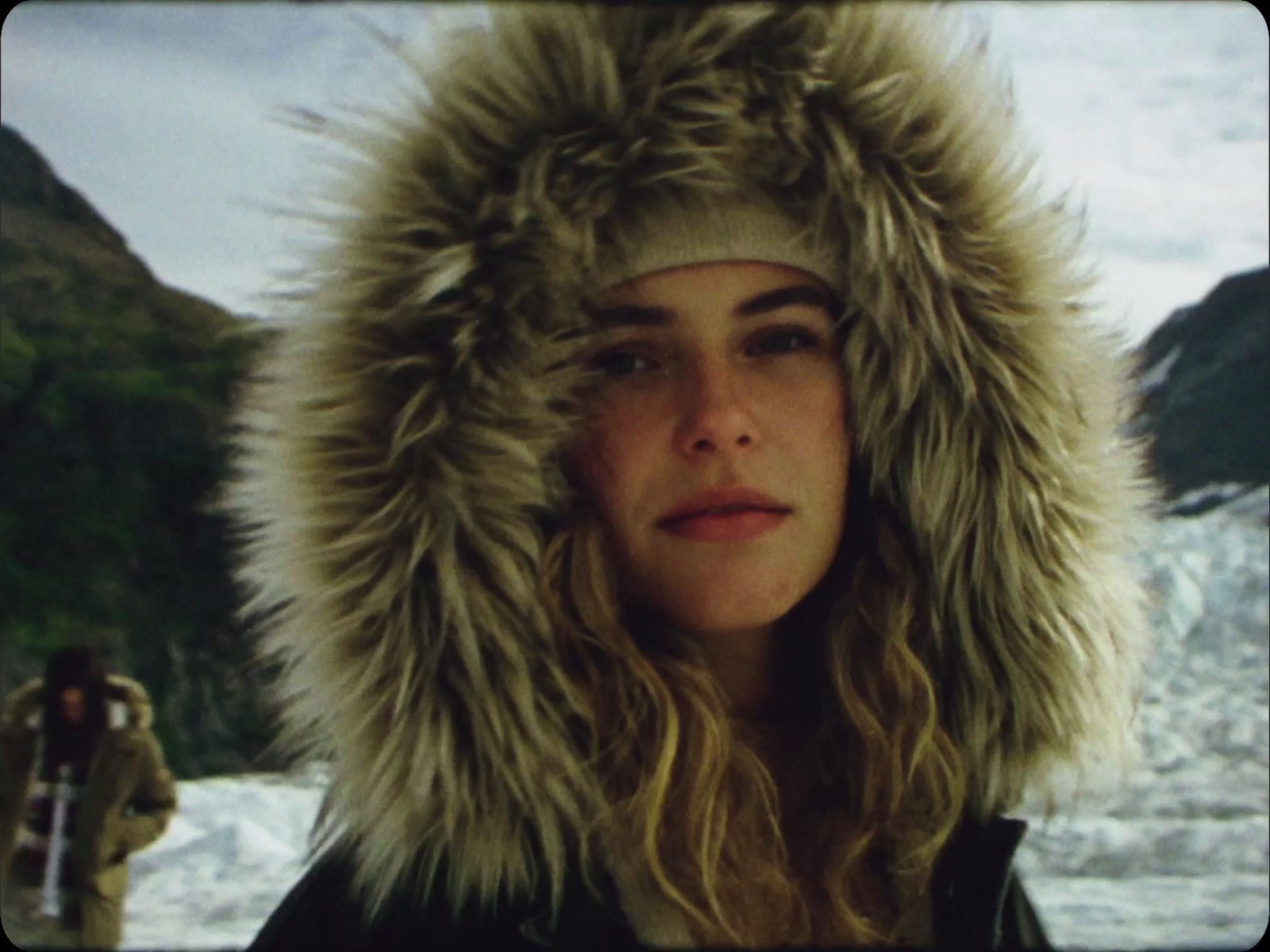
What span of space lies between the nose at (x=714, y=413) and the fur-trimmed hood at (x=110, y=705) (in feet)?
4.14

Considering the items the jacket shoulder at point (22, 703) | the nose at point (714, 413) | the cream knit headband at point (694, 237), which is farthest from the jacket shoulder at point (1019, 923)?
the jacket shoulder at point (22, 703)

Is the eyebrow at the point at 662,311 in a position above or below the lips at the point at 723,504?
above

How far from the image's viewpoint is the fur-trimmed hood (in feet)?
5.71

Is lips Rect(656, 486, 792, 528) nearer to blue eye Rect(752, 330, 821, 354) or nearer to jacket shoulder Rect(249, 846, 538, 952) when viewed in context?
blue eye Rect(752, 330, 821, 354)

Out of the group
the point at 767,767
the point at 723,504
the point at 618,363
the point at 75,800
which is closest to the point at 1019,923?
the point at 767,767

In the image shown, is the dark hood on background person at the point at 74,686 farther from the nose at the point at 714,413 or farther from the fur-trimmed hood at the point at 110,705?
the nose at the point at 714,413

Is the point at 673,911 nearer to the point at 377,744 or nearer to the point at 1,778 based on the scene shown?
the point at 377,744

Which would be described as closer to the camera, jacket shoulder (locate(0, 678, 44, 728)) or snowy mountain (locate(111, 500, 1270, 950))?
jacket shoulder (locate(0, 678, 44, 728))

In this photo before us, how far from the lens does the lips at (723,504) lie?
0.92m

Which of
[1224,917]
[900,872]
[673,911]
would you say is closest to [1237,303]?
[1224,917]

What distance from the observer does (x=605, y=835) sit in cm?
90

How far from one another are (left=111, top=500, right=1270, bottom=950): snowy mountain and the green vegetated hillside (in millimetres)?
172

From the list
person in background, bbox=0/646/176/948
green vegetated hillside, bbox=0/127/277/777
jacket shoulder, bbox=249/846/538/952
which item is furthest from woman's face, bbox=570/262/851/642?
person in background, bbox=0/646/176/948

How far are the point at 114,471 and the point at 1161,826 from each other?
6.42 feet
